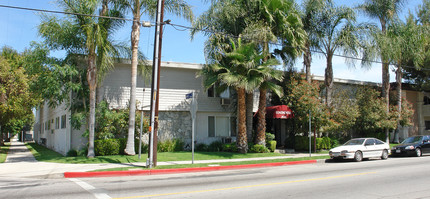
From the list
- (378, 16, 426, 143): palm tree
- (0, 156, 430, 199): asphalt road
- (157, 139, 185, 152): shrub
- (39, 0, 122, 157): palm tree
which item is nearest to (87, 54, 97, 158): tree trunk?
(39, 0, 122, 157): palm tree

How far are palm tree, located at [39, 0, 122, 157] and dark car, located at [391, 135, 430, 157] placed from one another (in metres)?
17.6

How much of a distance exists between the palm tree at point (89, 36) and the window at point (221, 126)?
824cm

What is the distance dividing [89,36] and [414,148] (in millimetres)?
19340

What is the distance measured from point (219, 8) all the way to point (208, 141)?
347 inches

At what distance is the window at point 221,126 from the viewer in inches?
898

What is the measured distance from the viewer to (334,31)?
2227 cm

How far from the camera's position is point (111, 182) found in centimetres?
1066

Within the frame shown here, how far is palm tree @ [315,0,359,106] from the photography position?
21.4m

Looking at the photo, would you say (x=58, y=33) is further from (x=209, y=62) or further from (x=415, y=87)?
(x=415, y=87)

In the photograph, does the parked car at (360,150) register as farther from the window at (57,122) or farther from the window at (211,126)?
the window at (57,122)

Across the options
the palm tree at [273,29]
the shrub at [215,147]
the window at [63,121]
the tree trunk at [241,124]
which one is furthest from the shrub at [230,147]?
the window at [63,121]

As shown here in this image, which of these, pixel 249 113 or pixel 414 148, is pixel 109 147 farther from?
pixel 414 148

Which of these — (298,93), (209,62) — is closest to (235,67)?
(209,62)

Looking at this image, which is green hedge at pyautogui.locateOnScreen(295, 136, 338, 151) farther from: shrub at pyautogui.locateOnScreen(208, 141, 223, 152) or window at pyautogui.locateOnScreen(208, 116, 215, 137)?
window at pyautogui.locateOnScreen(208, 116, 215, 137)
